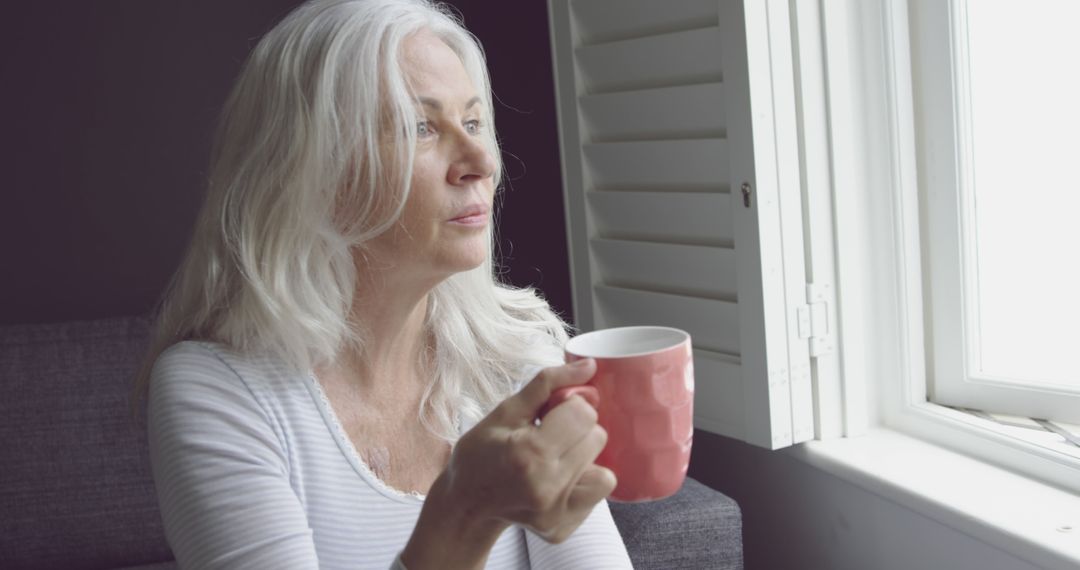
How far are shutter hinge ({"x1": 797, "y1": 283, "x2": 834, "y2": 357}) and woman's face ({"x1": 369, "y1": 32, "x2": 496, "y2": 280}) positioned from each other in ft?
2.12

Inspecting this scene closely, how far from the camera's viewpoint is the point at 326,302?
1.28 m

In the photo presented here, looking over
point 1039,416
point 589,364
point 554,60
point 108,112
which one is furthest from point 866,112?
point 108,112

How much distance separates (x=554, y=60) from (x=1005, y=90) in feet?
2.81

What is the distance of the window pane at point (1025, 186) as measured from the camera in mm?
1463

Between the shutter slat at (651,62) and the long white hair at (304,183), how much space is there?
496mm

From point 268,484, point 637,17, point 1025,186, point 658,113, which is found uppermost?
point 637,17

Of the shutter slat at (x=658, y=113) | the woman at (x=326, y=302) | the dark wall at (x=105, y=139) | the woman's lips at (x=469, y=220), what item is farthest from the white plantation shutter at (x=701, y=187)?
the dark wall at (x=105, y=139)

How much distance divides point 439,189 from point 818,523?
0.96 meters

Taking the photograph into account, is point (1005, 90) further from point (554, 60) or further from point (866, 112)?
point (554, 60)

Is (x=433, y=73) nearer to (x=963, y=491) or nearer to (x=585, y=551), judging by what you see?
(x=585, y=551)

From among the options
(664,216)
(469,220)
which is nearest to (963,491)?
(664,216)

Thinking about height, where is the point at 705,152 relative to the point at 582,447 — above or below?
above

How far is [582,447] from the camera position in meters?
0.84

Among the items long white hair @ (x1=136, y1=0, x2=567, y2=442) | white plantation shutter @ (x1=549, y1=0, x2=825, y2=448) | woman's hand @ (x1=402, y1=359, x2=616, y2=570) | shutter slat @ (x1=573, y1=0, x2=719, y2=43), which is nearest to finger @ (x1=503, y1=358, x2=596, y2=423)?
woman's hand @ (x1=402, y1=359, x2=616, y2=570)
